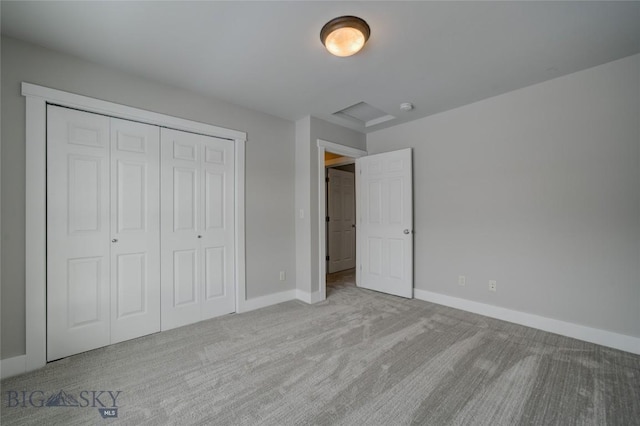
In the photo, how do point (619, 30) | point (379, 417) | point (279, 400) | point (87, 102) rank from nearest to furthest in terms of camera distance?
point (379, 417) → point (279, 400) → point (619, 30) → point (87, 102)

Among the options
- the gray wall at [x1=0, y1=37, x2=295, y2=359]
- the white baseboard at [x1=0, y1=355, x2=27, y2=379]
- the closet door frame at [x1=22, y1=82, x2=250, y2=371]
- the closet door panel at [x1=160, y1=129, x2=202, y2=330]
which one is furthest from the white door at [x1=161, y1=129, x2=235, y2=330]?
the white baseboard at [x1=0, y1=355, x2=27, y2=379]

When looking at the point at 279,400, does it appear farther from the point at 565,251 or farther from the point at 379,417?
the point at 565,251

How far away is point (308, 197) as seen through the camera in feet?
11.6

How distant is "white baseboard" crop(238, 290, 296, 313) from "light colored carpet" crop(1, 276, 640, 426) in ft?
1.25

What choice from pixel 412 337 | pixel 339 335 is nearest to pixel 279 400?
pixel 339 335

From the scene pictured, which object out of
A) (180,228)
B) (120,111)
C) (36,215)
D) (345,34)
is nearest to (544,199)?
(345,34)

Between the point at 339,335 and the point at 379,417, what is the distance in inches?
40.3

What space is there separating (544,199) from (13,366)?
475 centimetres

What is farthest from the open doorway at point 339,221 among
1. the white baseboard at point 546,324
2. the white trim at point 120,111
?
the white trim at point 120,111

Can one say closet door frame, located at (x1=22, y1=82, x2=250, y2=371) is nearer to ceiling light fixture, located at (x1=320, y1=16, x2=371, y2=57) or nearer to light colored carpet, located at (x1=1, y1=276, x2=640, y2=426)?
light colored carpet, located at (x1=1, y1=276, x2=640, y2=426)

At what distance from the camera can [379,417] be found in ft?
5.08

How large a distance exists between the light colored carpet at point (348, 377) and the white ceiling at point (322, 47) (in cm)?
247

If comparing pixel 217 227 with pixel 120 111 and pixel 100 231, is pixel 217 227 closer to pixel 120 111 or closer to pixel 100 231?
pixel 100 231

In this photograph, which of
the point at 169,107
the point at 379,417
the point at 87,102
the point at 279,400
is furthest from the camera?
the point at 169,107
